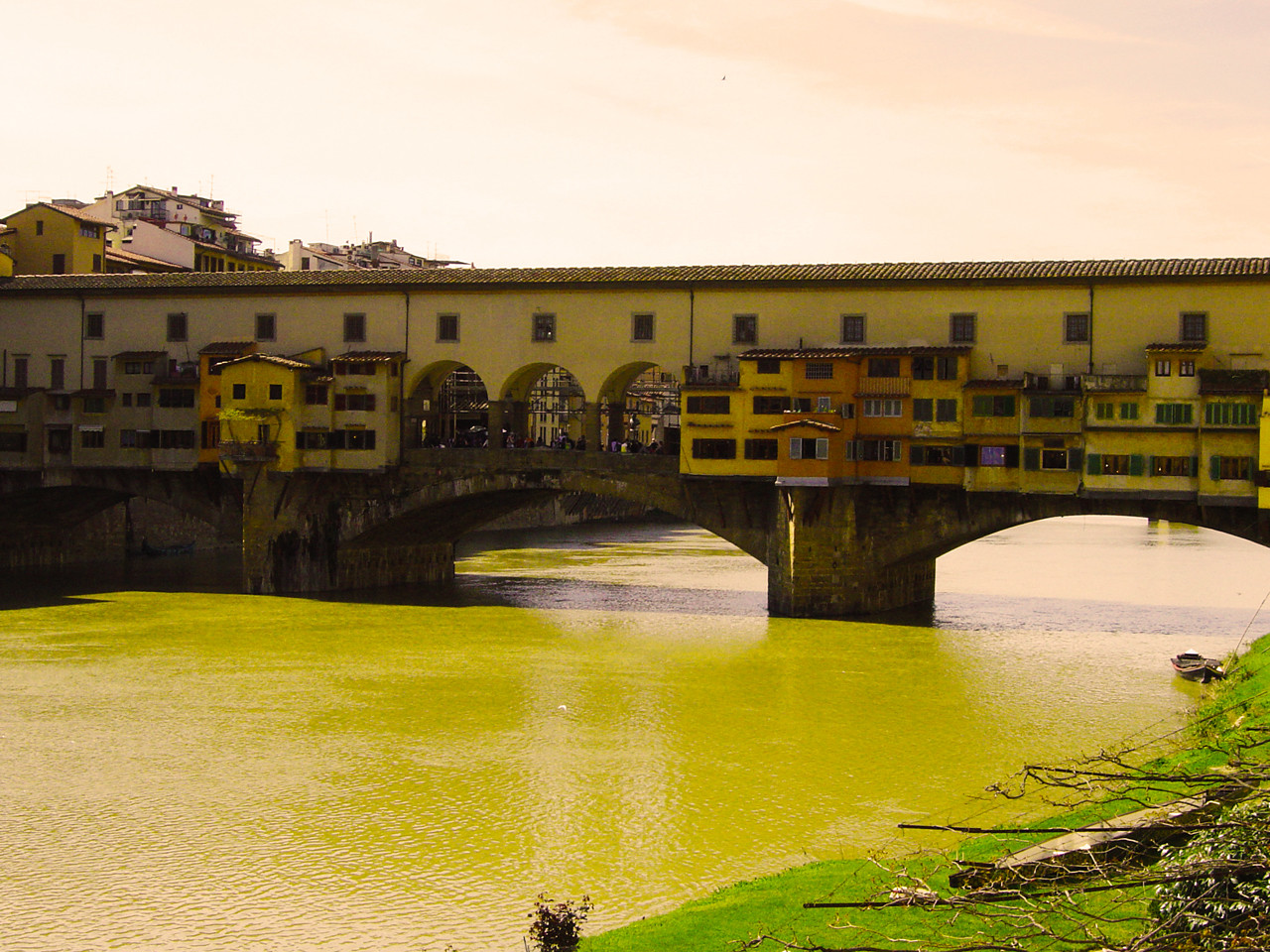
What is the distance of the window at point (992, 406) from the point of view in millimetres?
37375

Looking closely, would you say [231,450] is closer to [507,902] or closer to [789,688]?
[789,688]

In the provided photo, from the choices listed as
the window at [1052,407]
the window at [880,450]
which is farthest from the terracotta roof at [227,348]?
the window at [1052,407]

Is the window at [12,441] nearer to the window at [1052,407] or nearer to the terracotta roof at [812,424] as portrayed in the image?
the terracotta roof at [812,424]

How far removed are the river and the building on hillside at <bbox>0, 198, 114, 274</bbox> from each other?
59.8 feet

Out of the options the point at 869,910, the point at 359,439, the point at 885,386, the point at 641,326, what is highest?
the point at 641,326

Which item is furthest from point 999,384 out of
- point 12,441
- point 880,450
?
point 12,441

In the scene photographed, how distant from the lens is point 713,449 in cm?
4053

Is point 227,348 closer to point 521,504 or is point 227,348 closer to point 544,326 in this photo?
point 544,326

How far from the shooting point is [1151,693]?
28.7 metres

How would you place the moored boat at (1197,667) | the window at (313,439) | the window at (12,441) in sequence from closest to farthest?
1. the moored boat at (1197,667)
2. the window at (313,439)
3. the window at (12,441)

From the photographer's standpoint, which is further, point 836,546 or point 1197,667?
point 836,546

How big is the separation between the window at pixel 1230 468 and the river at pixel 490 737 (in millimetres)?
4366

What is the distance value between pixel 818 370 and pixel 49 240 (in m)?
37.4

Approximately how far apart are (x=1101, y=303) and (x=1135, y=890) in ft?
90.0
